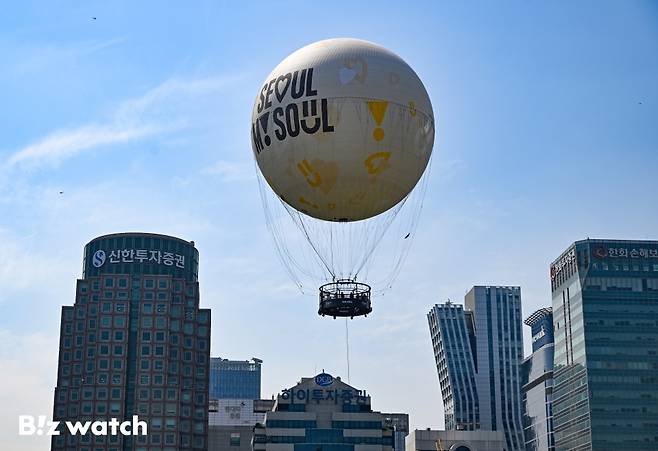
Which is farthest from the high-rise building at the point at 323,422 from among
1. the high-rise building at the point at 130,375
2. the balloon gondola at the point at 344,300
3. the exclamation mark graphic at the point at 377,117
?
the exclamation mark graphic at the point at 377,117

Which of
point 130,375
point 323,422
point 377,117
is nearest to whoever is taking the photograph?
point 377,117

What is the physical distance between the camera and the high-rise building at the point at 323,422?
575ft

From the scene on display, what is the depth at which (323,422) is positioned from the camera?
177875mm

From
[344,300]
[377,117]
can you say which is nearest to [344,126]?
[377,117]

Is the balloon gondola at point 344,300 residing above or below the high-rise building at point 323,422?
below

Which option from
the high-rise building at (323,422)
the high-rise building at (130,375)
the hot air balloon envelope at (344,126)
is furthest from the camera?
the high-rise building at (130,375)

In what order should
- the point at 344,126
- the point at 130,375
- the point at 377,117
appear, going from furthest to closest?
the point at 130,375 < the point at 377,117 < the point at 344,126

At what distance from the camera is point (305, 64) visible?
53.7 metres

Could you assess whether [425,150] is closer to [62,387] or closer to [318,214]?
[318,214]

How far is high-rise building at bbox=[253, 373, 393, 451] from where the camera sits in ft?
575

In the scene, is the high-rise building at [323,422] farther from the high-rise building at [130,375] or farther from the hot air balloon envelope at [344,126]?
the hot air balloon envelope at [344,126]

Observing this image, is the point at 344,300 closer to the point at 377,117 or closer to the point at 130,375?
the point at 377,117

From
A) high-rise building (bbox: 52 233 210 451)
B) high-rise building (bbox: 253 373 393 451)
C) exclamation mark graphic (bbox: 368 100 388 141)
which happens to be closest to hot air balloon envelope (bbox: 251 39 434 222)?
exclamation mark graphic (bbox: 368 100 388 141)

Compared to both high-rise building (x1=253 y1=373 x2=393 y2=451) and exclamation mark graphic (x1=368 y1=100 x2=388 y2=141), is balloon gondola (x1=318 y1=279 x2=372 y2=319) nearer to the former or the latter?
exclamation mark graphic (x1=368 y1=100 x2=388 y2=141)
